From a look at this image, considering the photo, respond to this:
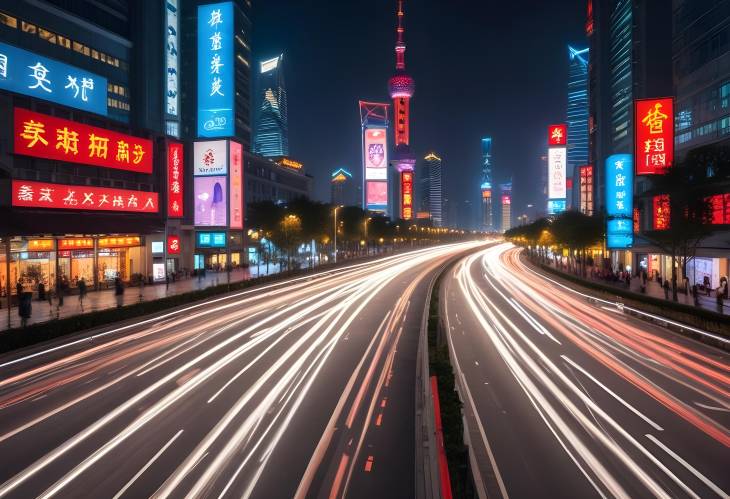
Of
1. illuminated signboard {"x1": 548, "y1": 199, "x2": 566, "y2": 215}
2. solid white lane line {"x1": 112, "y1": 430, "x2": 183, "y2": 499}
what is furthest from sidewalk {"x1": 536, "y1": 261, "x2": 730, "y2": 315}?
illuminated signboard {"x1": 548, "y1": 199, "x2": 566, "y2": 215}

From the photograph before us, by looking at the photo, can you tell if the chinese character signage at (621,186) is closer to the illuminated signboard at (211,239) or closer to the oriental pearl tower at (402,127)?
the illuminated signboard at (211,239)

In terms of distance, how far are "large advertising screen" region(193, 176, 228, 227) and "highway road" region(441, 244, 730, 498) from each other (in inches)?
1427

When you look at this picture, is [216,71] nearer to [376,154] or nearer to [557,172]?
[557,172]

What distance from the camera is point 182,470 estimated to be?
8.59 m

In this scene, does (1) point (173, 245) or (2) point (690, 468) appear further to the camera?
(1) point (173, 245)

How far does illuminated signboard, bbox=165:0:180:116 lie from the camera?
180ft

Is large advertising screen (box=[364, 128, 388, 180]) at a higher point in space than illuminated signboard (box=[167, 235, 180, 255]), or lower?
higher

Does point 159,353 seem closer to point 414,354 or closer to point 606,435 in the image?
point 414,354

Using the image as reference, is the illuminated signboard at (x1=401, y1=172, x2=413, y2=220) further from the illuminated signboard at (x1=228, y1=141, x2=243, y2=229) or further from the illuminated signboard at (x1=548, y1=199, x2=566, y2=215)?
the illuminated signboard at (x1=228, y1=141, x2=243, y2=229)

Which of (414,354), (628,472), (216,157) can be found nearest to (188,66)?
(216,157)

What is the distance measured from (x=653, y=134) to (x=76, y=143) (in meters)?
47.0

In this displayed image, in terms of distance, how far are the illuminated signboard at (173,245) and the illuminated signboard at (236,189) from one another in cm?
901

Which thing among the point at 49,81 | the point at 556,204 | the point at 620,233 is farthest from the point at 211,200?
the point at 556,204

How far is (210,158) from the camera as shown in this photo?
53.4 m
